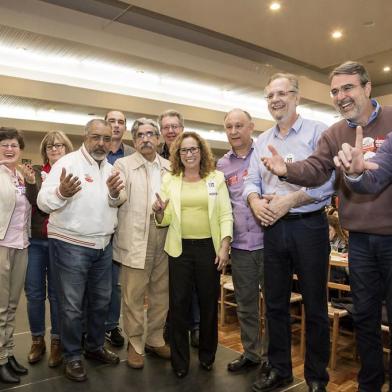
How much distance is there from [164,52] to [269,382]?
521 cm

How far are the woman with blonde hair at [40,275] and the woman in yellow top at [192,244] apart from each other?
873 mm

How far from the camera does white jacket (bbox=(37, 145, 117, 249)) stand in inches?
95.2

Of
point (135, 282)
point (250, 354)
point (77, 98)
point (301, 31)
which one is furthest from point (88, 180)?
point (301, 31)

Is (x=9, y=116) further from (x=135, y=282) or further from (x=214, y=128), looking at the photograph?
(x=135, y=282)

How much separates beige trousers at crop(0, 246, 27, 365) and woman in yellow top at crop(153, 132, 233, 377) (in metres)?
0.96

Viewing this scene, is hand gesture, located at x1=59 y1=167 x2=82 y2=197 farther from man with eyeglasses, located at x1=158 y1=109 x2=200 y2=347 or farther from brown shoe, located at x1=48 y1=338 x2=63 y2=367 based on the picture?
brown shoe, located at x1=48 y1=338 x2=63 y2=367

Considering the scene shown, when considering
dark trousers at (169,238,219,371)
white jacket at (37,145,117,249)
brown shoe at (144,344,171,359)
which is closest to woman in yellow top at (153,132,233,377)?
dark trousers at (169,238,219,371)

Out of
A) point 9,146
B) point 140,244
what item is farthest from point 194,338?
point 9,146

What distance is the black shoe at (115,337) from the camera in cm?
308

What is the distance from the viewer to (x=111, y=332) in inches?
124

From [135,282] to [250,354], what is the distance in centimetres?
94

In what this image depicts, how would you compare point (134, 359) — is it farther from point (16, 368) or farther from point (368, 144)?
point (368, 144)

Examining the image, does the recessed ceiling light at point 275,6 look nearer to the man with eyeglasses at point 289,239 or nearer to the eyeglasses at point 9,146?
the man with eyeglasses at point 289,239

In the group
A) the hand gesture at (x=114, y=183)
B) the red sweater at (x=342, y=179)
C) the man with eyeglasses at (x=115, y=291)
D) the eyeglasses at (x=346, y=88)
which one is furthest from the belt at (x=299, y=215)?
the man with eyeglasses at (x=115, y=291)
